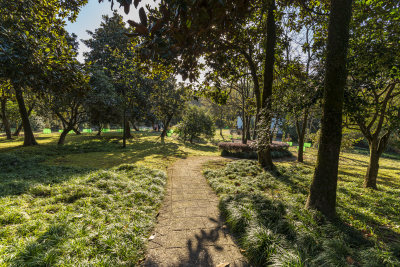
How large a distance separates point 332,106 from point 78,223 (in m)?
5.87

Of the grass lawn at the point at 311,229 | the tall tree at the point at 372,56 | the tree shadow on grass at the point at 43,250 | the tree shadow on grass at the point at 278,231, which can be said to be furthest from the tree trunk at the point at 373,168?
the tree shadow on grass at the point at 43,250

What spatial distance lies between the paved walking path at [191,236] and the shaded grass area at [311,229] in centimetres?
31

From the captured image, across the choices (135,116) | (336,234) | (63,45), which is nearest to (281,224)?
(336,234)

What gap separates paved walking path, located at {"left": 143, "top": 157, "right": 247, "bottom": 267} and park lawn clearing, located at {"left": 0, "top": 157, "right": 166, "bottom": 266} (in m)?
0.29

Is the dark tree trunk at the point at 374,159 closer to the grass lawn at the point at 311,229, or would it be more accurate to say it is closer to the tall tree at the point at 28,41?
the grass lawn at the point at 311,229

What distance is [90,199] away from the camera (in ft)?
14.5

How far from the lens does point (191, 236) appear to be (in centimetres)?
345

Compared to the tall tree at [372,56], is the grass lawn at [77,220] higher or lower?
lower

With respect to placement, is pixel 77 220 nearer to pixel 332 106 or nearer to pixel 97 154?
pixel 332 106

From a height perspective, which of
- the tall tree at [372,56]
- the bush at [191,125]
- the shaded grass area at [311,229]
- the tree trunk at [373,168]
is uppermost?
the tall tree at [372,56]

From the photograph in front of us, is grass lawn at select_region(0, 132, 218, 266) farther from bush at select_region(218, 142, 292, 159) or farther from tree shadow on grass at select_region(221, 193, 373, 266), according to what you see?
bush at select_region(218, 142, 292, 159)

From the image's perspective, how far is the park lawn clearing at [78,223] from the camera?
8.35 feet

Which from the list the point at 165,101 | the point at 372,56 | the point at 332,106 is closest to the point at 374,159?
the point at 372,56

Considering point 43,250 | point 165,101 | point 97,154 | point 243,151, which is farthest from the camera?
point 165,101
